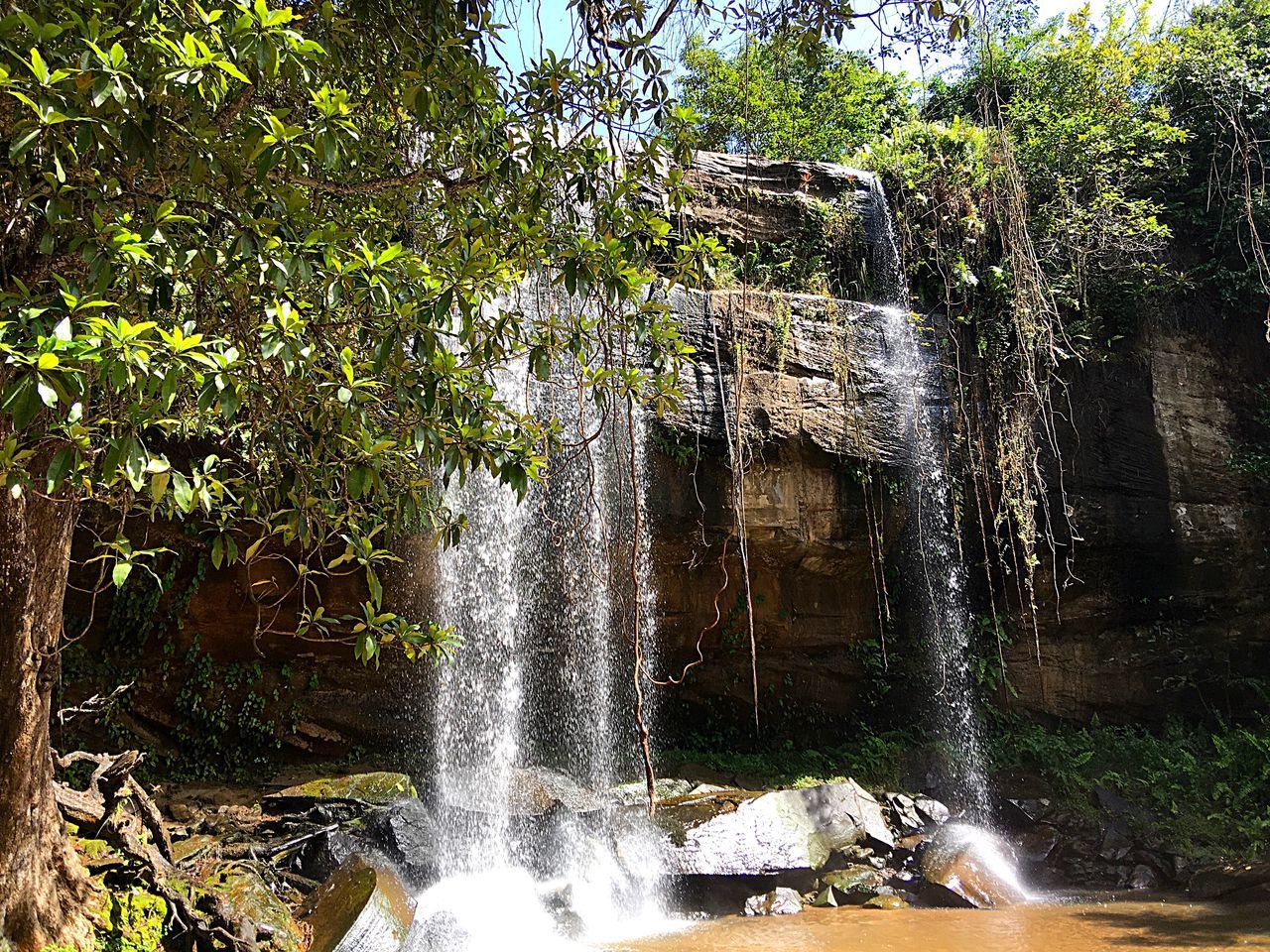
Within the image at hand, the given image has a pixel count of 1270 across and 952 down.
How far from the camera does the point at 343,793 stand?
21.7 feet

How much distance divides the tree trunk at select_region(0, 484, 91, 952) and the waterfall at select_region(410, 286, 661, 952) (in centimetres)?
330

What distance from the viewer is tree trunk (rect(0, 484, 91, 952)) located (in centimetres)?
338

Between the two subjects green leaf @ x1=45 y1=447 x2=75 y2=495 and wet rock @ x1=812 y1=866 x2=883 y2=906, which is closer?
green leaf @ x1=45 y1=447 x2=75 y2=495

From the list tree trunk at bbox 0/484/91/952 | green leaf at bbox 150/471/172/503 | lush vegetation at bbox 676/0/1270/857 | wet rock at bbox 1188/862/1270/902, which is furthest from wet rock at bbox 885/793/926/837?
green leaf at bbox 150/471/172/503

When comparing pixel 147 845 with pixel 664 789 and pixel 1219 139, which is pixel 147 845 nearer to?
pixel 664 789

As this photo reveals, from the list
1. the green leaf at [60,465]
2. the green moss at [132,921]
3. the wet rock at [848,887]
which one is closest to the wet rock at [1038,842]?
the wet rock at [848,887]

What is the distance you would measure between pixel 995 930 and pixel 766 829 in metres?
1.75

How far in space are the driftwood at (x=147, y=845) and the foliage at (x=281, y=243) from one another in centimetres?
181

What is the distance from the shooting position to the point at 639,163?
377cm

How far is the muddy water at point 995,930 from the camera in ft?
16.4

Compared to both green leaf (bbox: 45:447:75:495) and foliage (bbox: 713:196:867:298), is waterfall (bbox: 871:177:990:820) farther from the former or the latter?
green leaf (bbox: 45:447:75:495)

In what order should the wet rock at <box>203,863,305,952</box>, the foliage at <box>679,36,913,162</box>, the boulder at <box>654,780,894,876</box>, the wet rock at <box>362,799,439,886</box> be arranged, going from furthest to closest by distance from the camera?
the foliage at <box>679,36,913,162</box>, the boulder at <box>654,780,894,876</box>, the wet rock at <box>362,799,439,886</box>, the wet rock at <box>203,863,305,952</box>

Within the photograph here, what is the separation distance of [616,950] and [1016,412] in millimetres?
6395

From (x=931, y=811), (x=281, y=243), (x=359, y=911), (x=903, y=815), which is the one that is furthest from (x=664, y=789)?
(x=281, y=243)
